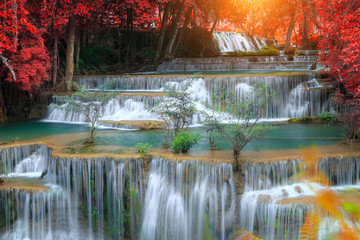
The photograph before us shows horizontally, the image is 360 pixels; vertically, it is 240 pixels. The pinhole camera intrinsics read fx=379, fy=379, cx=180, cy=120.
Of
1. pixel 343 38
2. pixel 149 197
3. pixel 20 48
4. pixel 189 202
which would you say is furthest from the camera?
pixel 20 48

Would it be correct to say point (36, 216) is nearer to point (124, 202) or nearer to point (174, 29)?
point (124, 202)

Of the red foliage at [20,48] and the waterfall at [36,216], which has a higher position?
the red foliage at [20,48]

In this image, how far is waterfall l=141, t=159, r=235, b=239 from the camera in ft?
27.1

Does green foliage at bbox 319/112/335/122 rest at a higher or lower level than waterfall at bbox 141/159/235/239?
higher

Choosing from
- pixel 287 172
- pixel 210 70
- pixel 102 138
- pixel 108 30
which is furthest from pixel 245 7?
pixel 287 172

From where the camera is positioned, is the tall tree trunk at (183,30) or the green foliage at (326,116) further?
the tall tree trunk at (183,30)

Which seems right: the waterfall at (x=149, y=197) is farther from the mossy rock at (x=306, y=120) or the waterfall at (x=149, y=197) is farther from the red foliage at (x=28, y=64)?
the red foliage at (x=28, y=64)

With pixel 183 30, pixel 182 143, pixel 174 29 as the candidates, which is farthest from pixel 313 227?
pixel 183 30

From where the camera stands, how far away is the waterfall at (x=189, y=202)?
8.26 metres

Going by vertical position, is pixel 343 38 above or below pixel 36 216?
above

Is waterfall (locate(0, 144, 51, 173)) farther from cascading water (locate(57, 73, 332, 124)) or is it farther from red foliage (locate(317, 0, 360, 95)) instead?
red foliage (locate(317, 0, 360, 95))

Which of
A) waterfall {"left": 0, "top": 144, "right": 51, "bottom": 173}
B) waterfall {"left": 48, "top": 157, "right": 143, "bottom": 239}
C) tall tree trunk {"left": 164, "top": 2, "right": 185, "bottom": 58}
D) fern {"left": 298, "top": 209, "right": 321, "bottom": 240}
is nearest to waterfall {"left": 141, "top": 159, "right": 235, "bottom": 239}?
waterfall {"left": 48, "top": 157, "right": 143, "bottom": 239}

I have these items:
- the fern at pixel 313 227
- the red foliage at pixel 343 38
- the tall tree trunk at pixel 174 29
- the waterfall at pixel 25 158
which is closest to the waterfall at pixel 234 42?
the tall tree trunk at pixel 174 29

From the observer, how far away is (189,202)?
852 centimetres
